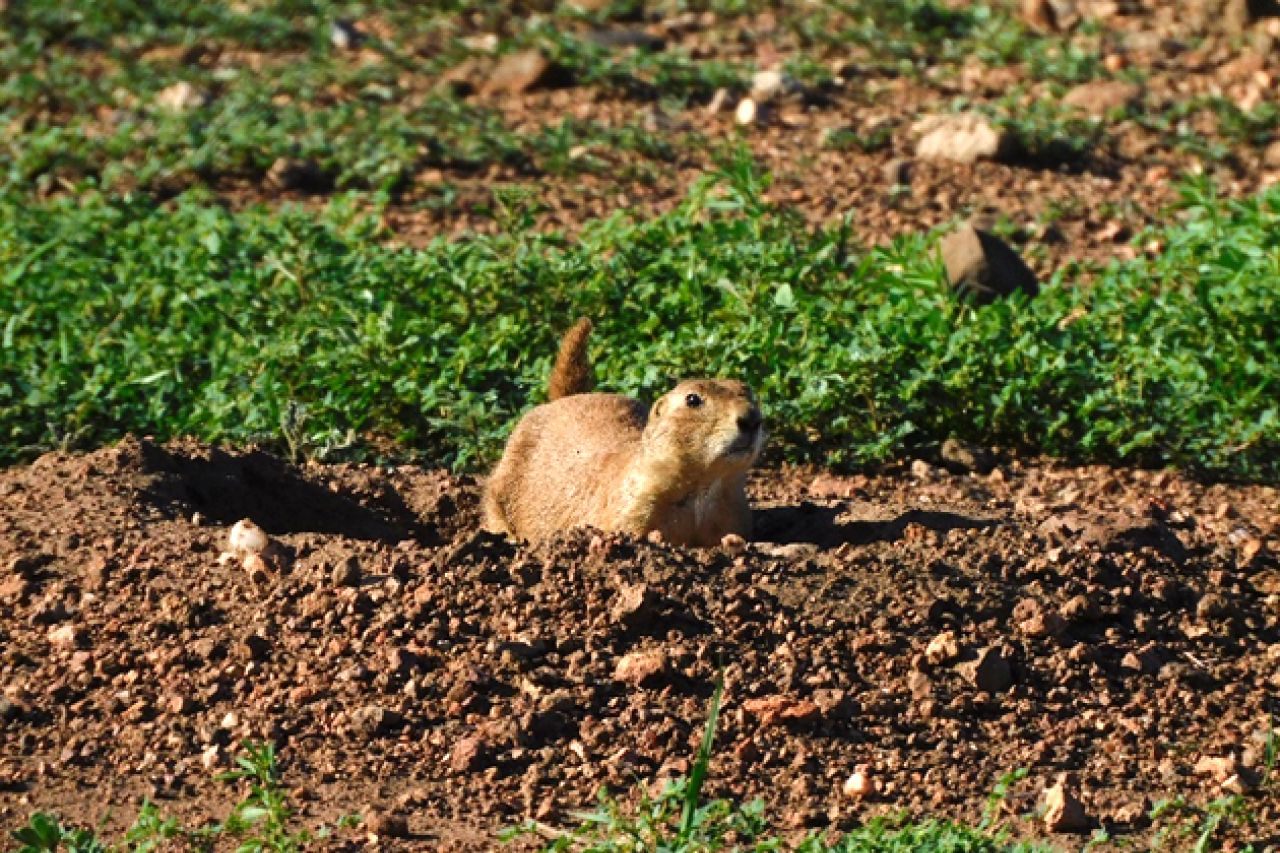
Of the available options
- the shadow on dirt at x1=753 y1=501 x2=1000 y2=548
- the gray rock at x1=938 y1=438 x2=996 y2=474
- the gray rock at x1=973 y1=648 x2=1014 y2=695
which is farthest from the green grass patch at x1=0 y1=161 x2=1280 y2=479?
the gray rock at x1=973 y1=648 x2=1014 y2=695

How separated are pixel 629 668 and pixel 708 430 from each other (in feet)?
3.09

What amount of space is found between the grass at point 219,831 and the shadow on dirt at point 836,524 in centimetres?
200

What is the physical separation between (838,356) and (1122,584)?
176cm

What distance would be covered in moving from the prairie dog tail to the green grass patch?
30 cm

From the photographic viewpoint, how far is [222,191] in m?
9.76

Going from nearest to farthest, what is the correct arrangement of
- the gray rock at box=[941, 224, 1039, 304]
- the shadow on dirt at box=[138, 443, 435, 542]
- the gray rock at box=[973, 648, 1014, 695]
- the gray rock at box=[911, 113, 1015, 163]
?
the gray rock at box=[973, 648, 1014, 695]
the shadow on dirt at box=[138, 443, 435, 542]
the gray rock at box=[941, 224, 1039, 304]
the gray rock at box=[911, 113, 1015, 163]

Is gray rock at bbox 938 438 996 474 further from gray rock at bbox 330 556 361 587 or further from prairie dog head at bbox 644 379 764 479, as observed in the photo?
gray rock at bbox 330 556 361 587

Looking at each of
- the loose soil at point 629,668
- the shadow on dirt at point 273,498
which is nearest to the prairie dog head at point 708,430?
the loose soil at point 629,668

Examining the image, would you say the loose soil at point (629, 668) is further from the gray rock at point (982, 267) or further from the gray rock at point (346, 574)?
the gray rock at point (982, 267)

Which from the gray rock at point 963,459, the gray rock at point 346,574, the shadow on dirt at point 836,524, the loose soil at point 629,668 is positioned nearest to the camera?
the loose soil at point 629,668

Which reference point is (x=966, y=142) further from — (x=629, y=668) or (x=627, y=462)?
(x=629, y=668)

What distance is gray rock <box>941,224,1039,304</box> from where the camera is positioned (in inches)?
309

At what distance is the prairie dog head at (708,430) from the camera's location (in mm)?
5641

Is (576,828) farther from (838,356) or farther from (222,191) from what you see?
(222,191)
